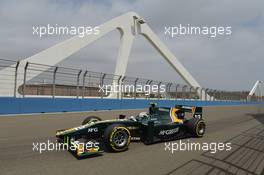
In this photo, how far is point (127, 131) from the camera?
5691 mm

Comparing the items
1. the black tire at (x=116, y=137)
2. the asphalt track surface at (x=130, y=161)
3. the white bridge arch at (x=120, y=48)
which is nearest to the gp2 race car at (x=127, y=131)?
the black tire at (x=116, y=137)

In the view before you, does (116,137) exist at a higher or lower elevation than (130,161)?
higher

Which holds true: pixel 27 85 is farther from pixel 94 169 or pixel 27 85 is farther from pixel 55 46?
pixel 55 46

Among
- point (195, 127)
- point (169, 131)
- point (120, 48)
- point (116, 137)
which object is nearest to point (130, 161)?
point (116, 137)

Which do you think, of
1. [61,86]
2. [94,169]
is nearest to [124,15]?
[61,86]

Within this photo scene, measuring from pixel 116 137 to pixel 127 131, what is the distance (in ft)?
0.95

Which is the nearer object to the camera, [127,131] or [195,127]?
[127,131]

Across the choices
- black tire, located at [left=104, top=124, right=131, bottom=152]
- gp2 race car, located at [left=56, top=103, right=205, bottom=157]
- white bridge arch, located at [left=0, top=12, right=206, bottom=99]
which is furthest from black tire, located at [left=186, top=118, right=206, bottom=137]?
white bridge arch, located at [left=0, top=12, right=206, bottom=99]

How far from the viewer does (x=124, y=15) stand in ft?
92.4

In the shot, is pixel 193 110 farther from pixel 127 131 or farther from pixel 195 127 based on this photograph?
pixel 127 131

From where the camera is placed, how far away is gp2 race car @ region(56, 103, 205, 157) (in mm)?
5242

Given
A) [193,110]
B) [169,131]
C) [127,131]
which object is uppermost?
[193,110]

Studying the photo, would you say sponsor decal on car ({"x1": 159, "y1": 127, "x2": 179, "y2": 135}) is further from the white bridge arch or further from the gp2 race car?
the white bridge arch

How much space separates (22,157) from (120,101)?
12217 mm
